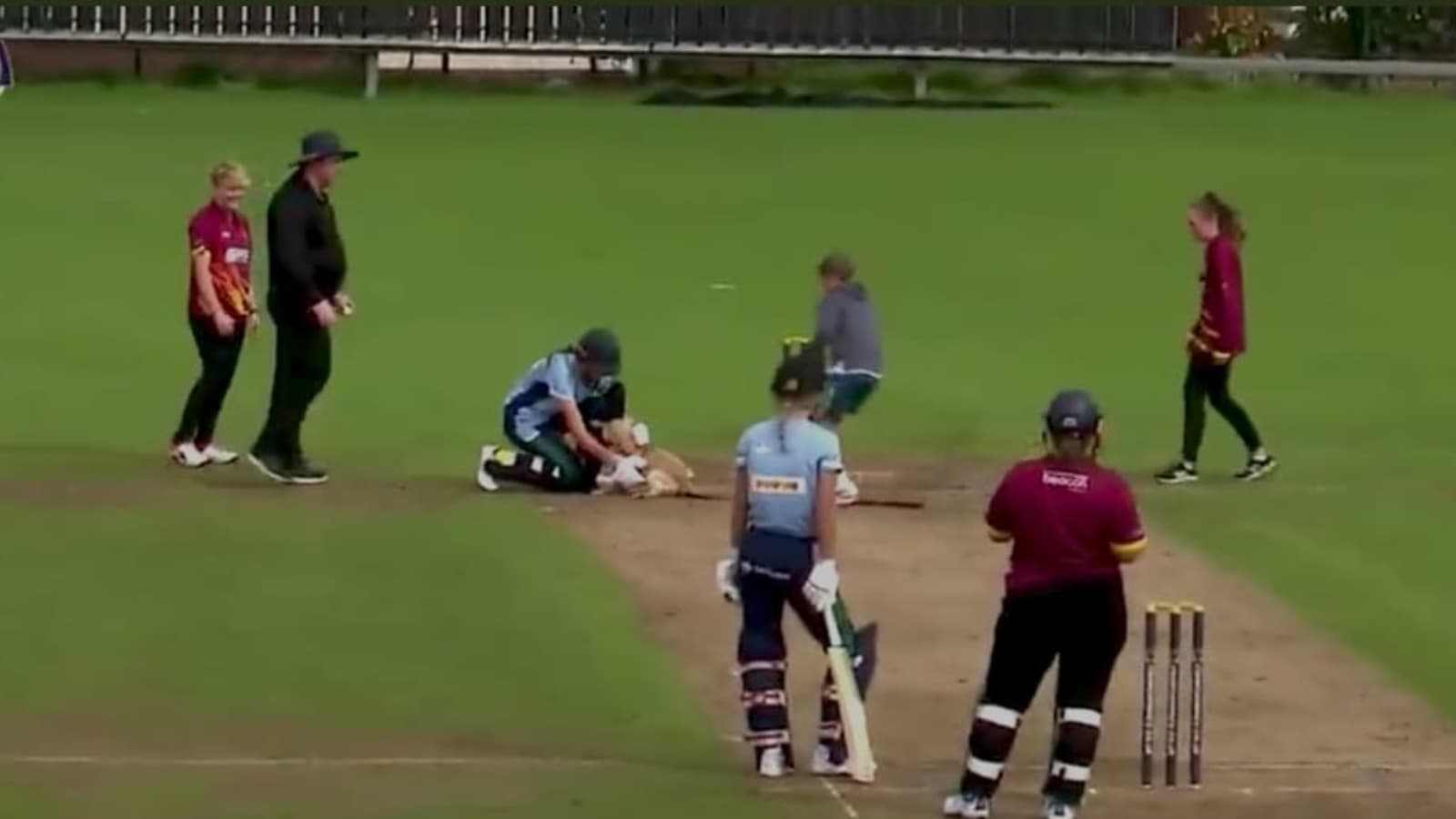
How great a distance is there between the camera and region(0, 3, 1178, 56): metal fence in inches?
1853

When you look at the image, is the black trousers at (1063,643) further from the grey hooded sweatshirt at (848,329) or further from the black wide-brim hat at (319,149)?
the grey hooded sweatshirt at (848,329)

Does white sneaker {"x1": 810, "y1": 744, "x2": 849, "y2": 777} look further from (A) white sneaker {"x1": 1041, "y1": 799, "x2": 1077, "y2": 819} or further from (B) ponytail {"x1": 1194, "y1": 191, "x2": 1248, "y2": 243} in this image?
(B) ponytail {"x1": 1194, "y1": 191, "x2": 1248, "y2": 243}

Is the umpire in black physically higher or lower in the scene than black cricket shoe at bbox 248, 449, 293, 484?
higher

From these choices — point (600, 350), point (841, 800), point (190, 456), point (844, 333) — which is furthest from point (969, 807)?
point (190, 456)

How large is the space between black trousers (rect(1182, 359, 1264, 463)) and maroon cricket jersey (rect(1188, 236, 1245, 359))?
11 centimetres

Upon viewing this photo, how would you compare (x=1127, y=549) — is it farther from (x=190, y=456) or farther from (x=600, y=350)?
(x=190, y=456)

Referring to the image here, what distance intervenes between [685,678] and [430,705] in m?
1.23

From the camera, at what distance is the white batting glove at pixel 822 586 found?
1283 cm

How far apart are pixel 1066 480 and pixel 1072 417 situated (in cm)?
26

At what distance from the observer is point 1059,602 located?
1235 centimetres

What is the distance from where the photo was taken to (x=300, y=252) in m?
18.8

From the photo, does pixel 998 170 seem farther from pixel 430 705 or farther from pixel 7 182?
pixel 430 705

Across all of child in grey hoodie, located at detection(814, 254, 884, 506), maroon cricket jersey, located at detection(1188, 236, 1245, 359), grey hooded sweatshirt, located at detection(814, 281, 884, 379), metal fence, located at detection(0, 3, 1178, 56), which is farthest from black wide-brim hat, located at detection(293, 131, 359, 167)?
metal fence, located at detection(0, 3, 1178, 56)

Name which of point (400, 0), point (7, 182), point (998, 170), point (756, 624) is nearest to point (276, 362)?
point (756, 624)
